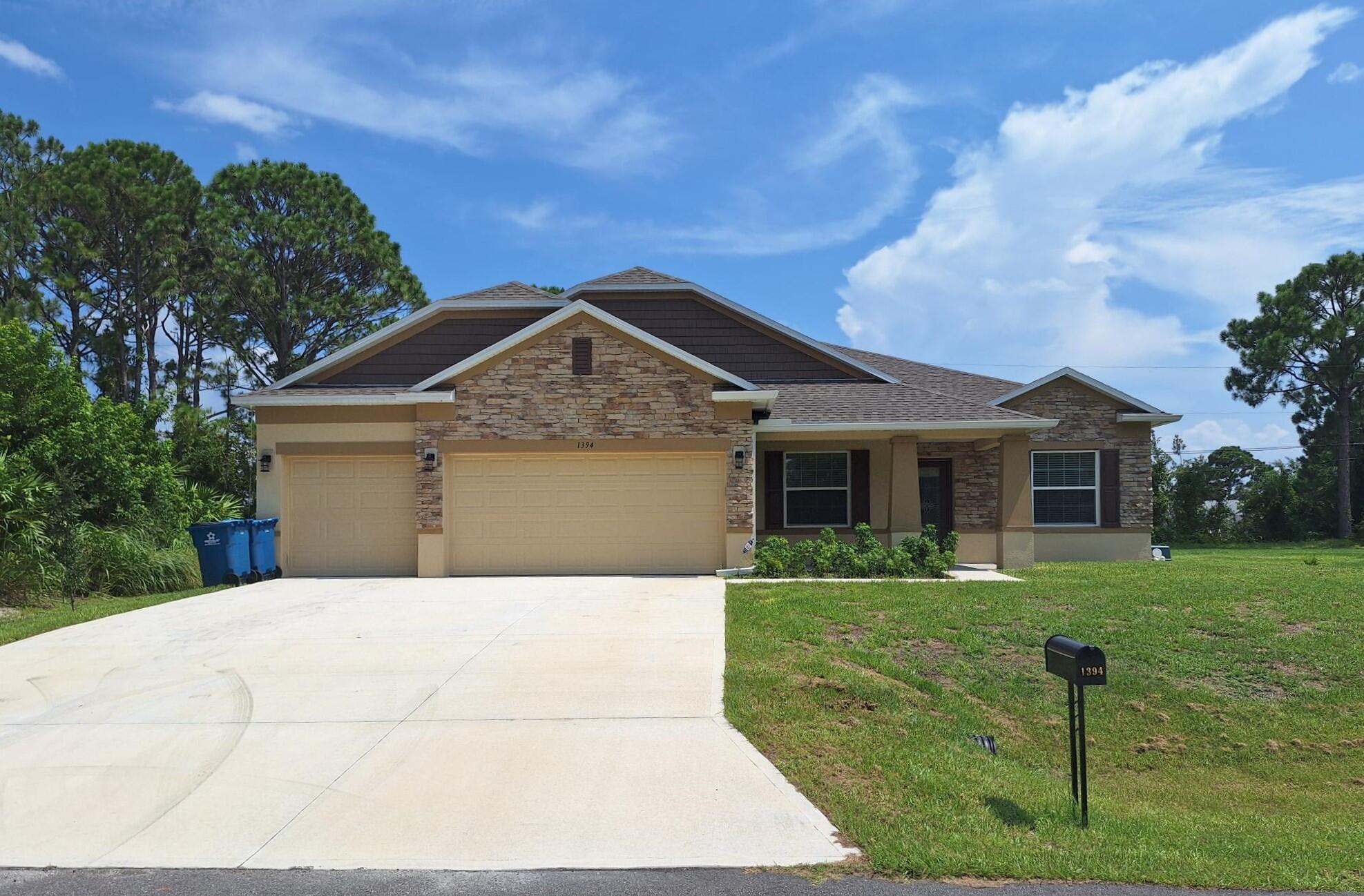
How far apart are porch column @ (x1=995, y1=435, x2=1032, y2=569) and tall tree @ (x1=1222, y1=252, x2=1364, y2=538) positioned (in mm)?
24308

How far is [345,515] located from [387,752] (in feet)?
33.4

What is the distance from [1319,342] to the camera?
34.5m

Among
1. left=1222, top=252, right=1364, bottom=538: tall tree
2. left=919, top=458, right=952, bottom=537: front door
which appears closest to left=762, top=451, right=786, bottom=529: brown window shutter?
left=919, top=458, right=952, bottom=537: front door

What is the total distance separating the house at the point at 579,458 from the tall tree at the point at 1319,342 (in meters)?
25.4

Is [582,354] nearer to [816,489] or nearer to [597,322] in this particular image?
[597,322]

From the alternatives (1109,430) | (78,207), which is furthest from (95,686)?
(78,207)

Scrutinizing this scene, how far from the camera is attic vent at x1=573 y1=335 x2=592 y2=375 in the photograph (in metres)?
14.5

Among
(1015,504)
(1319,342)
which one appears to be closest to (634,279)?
(1015,504)

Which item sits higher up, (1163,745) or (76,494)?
(76,494)

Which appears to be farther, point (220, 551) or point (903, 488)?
point (903, 488)

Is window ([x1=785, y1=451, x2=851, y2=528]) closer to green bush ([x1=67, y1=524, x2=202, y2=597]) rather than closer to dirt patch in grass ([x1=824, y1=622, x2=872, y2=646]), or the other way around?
dirt patch in grass ([x1=824, y1=622, x2=872, y2=646])

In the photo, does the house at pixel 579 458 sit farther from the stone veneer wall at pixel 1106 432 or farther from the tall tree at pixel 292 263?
the tall tree at pixel 292 263

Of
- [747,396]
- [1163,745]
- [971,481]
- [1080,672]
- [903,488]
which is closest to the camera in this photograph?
[1080,672]

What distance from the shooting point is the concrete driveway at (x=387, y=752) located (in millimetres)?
4461
